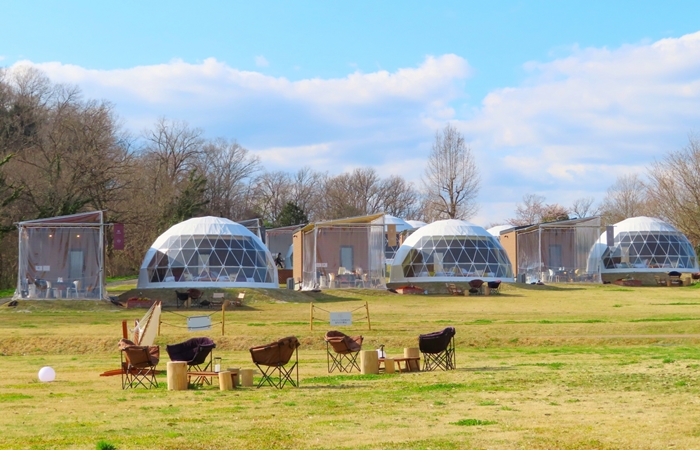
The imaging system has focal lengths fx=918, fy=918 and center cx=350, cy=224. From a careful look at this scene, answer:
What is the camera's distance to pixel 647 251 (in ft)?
223

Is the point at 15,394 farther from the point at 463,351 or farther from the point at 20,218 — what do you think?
the point at 20,218

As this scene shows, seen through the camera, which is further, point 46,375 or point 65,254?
point 65,254

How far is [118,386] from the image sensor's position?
17219mm

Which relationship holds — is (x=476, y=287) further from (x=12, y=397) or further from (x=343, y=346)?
(x=12, y=397)

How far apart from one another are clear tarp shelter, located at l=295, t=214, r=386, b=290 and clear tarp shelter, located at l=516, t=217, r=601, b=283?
15760 mm

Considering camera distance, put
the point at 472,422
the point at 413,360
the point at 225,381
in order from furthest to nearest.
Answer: the point at 413,360
the point at 225,381
the point at 472,422

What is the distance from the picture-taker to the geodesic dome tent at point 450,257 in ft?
184

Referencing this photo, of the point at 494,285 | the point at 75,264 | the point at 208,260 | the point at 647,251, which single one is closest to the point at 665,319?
the point at 494,285

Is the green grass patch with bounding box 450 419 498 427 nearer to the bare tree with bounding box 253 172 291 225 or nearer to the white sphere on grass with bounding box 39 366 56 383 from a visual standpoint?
the white sphere on grass with bounding box 39 366 56 383

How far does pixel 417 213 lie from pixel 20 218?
2550 inches

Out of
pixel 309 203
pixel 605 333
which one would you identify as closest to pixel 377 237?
pixel 605 333

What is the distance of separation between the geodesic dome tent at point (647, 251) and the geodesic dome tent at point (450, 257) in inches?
508

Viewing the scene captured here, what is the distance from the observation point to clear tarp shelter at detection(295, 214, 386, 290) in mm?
51438

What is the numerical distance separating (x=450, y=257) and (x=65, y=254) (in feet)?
77.2
